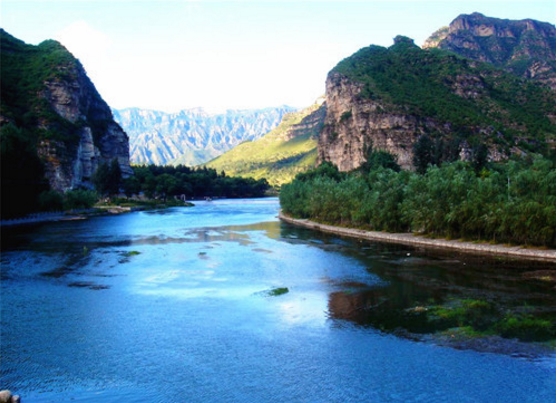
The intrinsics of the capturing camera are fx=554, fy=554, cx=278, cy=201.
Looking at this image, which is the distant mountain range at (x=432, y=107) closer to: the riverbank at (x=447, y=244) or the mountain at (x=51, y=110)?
the riverbank at (x=447, y=244)

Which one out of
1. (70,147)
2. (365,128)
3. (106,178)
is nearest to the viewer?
(70,147)

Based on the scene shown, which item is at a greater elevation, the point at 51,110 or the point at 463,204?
the point at 51,110

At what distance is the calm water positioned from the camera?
21094 millimetres

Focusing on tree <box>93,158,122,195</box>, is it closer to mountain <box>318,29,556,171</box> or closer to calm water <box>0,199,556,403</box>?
mountain <box>318,29,556,171</box>

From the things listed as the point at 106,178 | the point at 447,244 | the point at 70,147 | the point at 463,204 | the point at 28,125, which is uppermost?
the point at 28,125

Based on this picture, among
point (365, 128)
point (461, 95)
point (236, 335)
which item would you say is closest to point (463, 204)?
point (236, 335)

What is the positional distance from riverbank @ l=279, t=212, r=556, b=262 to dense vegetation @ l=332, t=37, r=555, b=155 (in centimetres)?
5838

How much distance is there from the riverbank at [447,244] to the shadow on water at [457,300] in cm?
273

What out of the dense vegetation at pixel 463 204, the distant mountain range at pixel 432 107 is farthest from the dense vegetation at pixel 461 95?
the dense vegetation at pixel 463 204

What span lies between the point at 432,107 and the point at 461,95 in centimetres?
1497

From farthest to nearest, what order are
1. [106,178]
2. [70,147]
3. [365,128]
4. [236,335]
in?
[365,128] < [106,178] < [70,147] < [236,335]

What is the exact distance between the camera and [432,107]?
153625 mm

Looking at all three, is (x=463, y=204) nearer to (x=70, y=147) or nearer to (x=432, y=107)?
(x=432, y=107)

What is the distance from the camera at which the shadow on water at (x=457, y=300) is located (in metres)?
27.6
